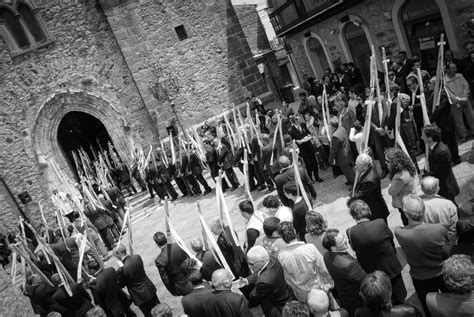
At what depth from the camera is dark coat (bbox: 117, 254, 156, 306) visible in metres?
5.65

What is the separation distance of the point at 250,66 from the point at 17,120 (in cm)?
1035

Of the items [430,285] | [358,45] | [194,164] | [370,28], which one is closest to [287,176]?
[430,285]

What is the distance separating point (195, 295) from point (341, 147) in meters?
4.69

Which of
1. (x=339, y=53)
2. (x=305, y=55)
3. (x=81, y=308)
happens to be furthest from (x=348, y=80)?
(x=81, y=308)

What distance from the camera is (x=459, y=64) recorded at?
28.5ft

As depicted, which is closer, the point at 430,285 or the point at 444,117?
the point at 430,285

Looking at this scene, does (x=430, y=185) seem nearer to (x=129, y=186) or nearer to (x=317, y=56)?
(x=129, y=186)

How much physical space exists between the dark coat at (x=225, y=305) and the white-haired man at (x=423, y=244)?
5.41ft

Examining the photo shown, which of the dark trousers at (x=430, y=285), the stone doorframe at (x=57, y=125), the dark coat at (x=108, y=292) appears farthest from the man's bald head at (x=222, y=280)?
the stone doorframe at (x=57, y=125)

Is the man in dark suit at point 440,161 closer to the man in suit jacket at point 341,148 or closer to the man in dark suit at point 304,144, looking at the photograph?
the man in suit jacket at point 341,148

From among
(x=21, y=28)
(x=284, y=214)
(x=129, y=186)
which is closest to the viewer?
(x=284, y=214)

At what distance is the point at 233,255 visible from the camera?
5.30 m

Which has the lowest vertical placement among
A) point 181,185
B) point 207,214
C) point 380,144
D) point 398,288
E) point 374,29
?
point 207,214

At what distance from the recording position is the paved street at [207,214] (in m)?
6.68
